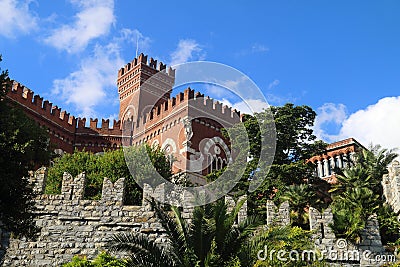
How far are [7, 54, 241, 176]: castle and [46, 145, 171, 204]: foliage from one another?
401 cm

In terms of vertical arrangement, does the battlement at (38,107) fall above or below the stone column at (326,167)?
above

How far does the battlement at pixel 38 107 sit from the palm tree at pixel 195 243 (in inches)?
827

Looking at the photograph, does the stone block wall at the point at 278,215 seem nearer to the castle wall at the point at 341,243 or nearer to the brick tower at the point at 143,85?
the castle wall at the point at 341,243

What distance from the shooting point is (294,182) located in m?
21.9

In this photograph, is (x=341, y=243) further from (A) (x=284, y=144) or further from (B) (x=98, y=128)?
(B) (x=98, y=128)

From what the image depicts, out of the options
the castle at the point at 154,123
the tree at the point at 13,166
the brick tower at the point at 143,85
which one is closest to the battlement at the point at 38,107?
the castle at the point at 154,123

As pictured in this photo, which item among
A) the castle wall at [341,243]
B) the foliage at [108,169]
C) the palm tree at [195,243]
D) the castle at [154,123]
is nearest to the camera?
the palm tree at [195,243]

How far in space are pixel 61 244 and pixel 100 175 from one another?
7.65 m

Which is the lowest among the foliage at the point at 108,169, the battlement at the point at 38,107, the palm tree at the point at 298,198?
the palm tree at the point at 298,198

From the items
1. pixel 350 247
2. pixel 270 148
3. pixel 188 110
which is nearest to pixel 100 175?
pixel 270 148

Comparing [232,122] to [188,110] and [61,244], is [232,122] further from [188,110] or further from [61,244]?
[61,244]

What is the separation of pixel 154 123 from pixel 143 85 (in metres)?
6.19

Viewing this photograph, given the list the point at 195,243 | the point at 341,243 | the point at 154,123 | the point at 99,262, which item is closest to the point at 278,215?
the point at 341,243

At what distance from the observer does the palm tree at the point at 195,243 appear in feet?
34.1
